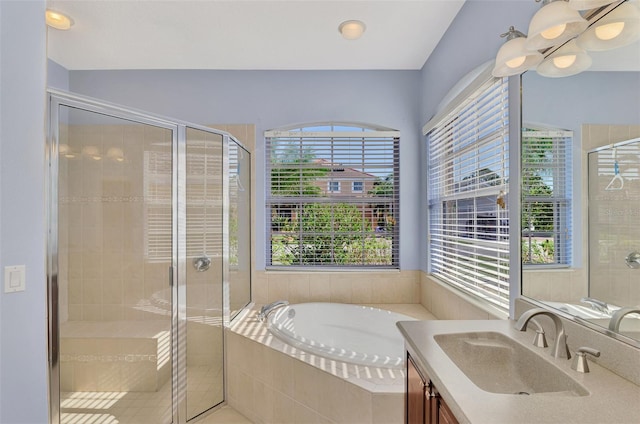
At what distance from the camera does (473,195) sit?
2027mm

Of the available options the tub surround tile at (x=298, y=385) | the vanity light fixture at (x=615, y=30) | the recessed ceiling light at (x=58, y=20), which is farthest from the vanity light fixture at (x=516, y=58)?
the recessed ceiling light at (x=58, y=20)

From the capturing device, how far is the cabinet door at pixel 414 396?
3.40 ft

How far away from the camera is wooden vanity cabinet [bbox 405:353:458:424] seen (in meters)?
0.89

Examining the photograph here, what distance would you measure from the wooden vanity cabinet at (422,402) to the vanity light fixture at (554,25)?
1170 millimetres

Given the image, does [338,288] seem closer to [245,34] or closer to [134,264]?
[134,264]

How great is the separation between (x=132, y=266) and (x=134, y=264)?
0.05 ft

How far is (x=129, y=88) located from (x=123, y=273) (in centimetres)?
193

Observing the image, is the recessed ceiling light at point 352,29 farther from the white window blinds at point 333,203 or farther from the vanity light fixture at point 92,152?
the vanity light fixture at point 92,152

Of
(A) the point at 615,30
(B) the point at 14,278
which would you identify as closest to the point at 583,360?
(A) the point at 615,30

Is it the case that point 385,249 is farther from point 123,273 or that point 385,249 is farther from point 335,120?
point 123,273

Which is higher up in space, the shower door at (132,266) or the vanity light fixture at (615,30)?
the vanity light fixture at (615,30)

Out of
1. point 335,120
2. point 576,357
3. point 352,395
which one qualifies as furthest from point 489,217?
point 335,120

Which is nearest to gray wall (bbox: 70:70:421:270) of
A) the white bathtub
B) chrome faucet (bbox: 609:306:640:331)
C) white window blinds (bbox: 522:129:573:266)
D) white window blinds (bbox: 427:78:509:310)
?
white window blinds (bbox: 427:78:509:310)

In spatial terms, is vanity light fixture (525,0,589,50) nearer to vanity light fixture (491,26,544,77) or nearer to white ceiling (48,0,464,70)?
vanity light fixture (491,26,544,77)
